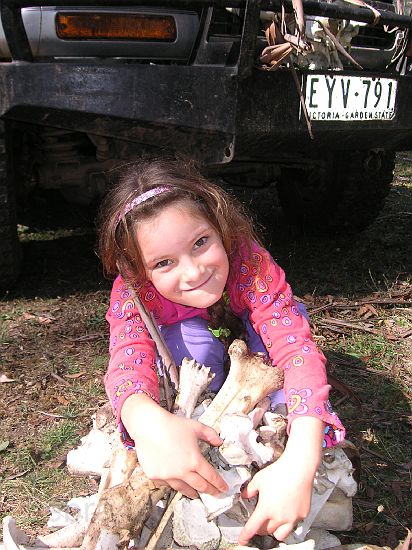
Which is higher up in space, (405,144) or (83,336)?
(405,144)

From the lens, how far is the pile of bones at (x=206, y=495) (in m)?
1.38

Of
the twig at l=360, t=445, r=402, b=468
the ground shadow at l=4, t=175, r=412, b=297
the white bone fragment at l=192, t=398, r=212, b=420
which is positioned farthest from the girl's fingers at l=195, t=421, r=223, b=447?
the ground shadow at l=4, t=175, r=412, b=297

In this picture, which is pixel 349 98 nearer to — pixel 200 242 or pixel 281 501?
pixel 200 242

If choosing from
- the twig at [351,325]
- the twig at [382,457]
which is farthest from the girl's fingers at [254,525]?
the twig at [351,325]

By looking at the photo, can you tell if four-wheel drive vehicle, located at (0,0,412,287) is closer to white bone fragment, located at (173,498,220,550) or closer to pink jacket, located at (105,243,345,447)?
pink jacket, located at (105,243,345,447)

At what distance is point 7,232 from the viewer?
2.70 m

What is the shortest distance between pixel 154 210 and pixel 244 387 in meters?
0.46

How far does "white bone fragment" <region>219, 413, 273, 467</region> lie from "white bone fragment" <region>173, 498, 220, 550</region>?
0.39ft

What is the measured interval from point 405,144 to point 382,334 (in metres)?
0.97

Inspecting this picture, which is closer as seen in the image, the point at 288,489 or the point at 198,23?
the point at 288,489

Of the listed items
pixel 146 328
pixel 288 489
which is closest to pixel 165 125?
pixel 146 328

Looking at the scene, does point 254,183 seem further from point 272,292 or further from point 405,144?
point 272,292

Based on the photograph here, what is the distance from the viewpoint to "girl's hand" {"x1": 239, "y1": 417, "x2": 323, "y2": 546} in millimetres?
1328

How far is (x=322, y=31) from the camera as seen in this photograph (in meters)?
2.50
